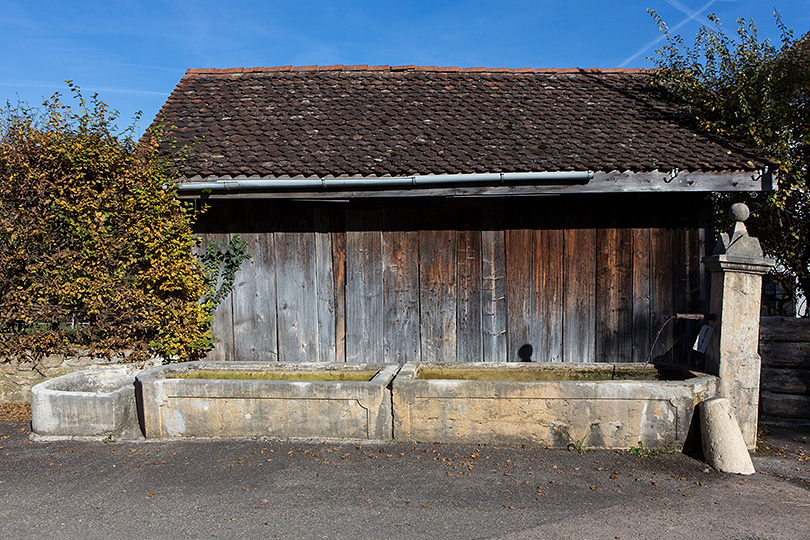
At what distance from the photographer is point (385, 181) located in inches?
227

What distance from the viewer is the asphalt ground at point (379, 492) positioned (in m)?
3.23

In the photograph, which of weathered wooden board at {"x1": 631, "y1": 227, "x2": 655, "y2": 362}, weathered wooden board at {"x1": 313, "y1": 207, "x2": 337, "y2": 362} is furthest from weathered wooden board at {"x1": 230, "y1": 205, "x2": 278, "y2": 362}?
weathered wooden board at {"x1": 631, "y1": 227, "x2": 655, "y2": 362}

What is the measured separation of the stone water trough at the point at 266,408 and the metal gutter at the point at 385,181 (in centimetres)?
213

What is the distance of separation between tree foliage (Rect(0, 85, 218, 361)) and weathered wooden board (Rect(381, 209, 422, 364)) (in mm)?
2201

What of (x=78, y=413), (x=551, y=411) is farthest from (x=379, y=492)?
(x=78, y=413)

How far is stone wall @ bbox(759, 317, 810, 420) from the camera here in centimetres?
552

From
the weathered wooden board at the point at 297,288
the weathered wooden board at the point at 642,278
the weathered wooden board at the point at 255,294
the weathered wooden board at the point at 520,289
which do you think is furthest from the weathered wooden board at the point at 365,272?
the weathered wooden board at the point at 642,278

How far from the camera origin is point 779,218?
641cm

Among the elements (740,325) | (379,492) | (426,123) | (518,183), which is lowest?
(379,492)

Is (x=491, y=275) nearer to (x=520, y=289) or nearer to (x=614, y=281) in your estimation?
(x=520, y=289)

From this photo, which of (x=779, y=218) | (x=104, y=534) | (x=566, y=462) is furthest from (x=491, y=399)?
(x=779, y=218)

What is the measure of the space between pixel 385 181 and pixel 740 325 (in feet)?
11.6

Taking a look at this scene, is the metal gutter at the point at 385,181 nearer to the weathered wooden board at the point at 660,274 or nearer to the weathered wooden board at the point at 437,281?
the weathered wooden board at the point at 437,281

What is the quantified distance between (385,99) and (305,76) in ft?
5.14
